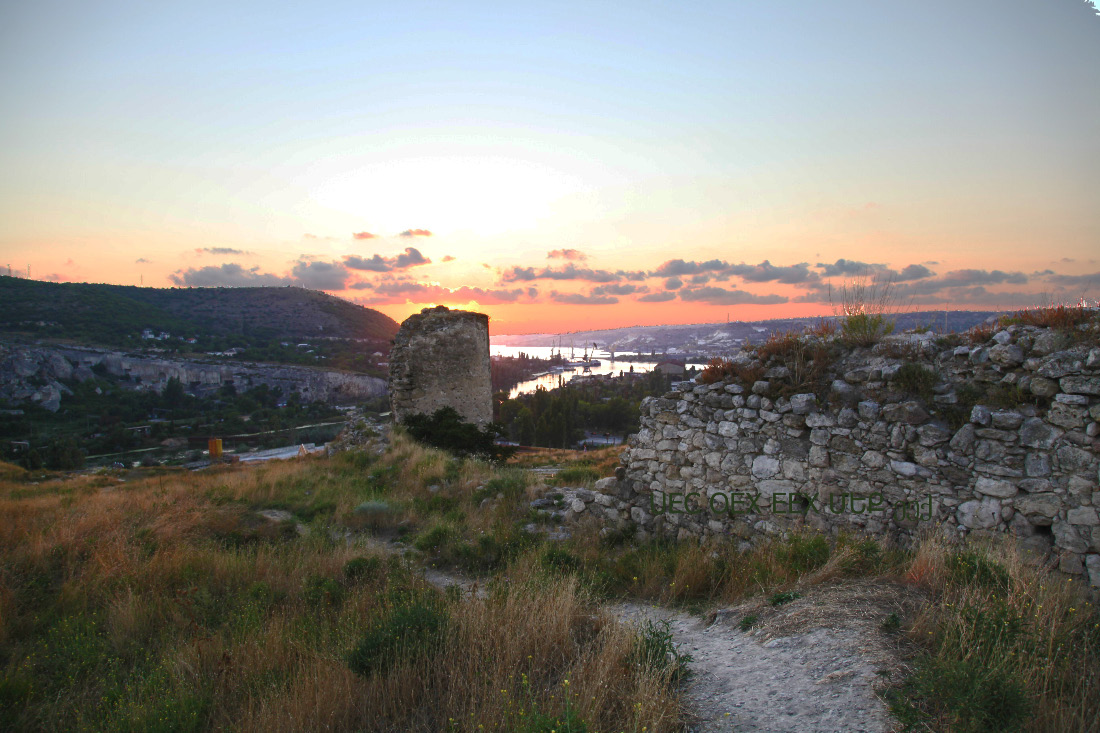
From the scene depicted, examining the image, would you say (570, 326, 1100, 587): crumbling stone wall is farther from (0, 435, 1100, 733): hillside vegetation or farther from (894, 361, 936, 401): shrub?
(0, 435, 1100, 733): hillside vegetation

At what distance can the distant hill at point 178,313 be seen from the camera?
65.6 metres

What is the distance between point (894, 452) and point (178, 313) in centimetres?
10958

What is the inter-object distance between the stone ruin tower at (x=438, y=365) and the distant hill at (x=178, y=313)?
37837mm

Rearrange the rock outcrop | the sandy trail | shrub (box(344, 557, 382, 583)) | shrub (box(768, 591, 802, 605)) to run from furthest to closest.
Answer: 1. the rock outcrop
2. shrub (box(344, 557, 382, 583))
3. shrub (box(768, 591, 802, 605))
4. the sandy trail

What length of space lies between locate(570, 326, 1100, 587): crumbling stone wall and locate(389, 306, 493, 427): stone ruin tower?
9.08 m

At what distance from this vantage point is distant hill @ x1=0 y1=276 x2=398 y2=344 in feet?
215

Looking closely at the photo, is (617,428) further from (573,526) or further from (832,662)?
(832,662)

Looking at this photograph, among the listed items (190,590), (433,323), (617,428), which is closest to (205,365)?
(617,428)

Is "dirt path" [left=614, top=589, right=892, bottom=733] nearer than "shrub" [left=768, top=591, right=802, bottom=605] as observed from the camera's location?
Yes

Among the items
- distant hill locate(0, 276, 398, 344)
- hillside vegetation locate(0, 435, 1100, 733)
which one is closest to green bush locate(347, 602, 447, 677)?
hillside vegetation locate(0, 435, 1100, 733)

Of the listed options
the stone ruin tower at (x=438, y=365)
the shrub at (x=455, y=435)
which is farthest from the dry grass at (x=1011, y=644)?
the stone ruin tower at (x=438, y=365)

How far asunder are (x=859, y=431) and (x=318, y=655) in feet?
18.5

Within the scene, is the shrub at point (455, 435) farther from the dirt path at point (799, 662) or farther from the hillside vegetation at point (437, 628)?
the dirt path at point (799, 662)

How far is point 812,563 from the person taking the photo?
4.70m
